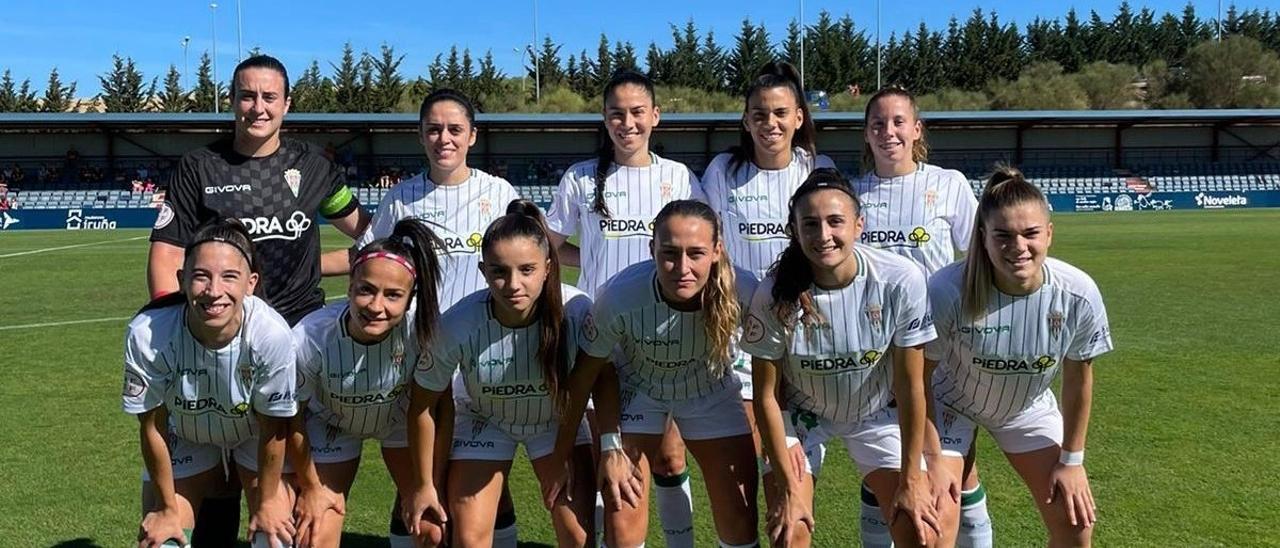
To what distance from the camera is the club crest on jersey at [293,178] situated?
3.93 m

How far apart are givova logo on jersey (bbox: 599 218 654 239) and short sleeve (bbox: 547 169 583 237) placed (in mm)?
184

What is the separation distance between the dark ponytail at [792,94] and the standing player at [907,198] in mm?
255

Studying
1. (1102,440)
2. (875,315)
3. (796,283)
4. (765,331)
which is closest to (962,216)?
(875,315)

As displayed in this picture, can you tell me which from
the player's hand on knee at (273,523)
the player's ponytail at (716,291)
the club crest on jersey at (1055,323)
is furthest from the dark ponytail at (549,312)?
the club crest on jersey at (1055,323)

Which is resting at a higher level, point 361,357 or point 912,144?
point 912,144

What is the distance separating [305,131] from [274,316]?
37.6 meters

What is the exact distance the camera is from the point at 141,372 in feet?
11.3

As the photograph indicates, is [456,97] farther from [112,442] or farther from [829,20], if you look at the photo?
[829,20]

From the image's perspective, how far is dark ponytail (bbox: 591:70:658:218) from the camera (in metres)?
4.18

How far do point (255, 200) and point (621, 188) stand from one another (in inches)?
57.8

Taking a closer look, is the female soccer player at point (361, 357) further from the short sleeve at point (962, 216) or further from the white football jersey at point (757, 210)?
the short sleeve at point (962, 216)

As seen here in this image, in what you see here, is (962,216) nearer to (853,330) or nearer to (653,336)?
(853,330)

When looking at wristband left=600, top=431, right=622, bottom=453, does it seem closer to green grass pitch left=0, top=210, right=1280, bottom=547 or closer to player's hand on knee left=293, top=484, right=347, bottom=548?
green grass pitch left=0, top=210, right=1280, bottom=547

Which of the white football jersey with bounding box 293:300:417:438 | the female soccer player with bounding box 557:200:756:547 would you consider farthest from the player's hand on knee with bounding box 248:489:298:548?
the female soccer player with bounding box 557:200:756:547
